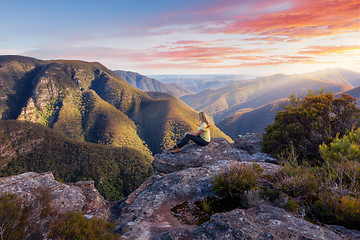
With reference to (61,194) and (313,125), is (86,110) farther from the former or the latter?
(313,125)

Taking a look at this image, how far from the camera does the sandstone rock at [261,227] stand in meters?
3.43

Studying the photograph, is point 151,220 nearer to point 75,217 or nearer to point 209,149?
point 75,217

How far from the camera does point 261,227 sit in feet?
12.1

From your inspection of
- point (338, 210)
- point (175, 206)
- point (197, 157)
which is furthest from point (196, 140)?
point (338, 210)

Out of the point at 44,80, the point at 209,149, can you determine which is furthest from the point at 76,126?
the point at 209,149

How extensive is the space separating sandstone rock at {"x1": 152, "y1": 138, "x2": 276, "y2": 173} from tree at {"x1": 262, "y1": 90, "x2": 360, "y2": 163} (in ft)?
6.45

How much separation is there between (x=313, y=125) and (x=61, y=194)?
518 inches

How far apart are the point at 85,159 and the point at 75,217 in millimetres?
80747

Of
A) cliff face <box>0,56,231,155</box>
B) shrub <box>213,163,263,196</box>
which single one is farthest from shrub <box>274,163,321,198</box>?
cliff face <box>0,56,231,155</box>

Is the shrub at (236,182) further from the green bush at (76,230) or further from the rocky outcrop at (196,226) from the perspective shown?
the green bush at (76,230)

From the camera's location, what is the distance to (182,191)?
6.42 meters

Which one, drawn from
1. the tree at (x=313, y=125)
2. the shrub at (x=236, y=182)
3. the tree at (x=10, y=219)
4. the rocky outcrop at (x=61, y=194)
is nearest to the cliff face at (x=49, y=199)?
the rocky outcrop at (x=61, y=194)

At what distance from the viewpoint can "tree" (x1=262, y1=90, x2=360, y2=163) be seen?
10.0m

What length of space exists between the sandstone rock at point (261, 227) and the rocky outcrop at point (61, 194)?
3.73m
